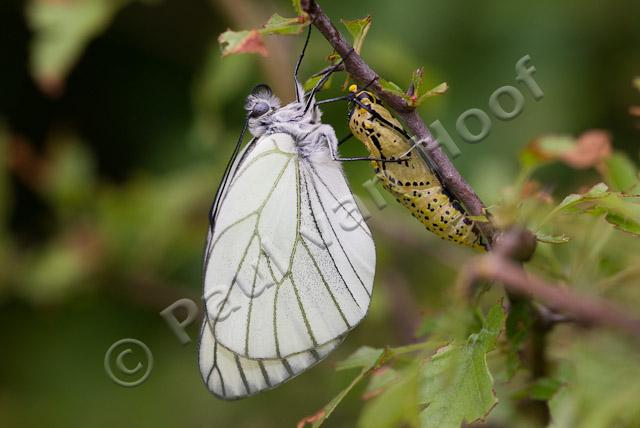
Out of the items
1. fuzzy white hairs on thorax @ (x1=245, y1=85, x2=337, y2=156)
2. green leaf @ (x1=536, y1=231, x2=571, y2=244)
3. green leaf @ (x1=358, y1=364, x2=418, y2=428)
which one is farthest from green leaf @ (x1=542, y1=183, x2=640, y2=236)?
fuzzy white hairs on thorax @ (x1=245, y1=85, x2=337, y2=156)

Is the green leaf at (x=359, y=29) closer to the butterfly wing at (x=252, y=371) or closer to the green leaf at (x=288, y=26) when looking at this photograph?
the green leaf at (x=288, y=26)

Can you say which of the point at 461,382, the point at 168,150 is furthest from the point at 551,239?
the point at 168,150

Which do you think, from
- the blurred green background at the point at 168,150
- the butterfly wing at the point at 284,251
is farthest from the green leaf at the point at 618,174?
the blurred green background at the point at 168,150

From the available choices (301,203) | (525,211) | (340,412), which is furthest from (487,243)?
(340,412)

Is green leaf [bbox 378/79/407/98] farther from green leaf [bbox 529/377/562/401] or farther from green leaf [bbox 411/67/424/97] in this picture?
green leaf [bbox 529/377/562/401]

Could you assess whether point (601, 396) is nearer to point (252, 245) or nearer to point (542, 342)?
point (542, 342)

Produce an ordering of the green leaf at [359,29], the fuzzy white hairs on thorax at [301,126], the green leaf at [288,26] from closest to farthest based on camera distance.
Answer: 1. the green leaf at [288,26]
2. the green leaf at [359,29]
3. the fuzzy white hairs on thorax at [301,126]

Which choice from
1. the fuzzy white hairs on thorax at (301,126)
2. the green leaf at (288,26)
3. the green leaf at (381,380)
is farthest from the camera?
the fuzzy white hairs on thorax at (301,126)
